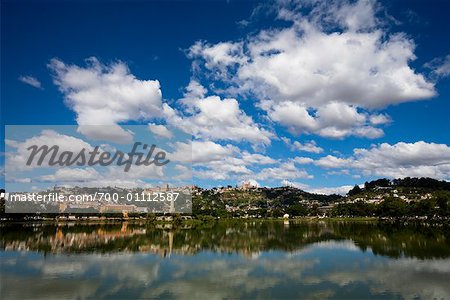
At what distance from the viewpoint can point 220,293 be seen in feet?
84.2

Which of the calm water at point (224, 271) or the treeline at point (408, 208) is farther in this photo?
the treeline at point (408, 208)

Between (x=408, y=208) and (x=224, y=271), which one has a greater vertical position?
(x=408, y=208)

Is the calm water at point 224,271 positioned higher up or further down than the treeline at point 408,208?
further down

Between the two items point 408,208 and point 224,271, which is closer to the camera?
point 224,271

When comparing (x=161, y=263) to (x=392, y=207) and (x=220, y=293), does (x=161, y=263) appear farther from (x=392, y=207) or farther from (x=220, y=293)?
(x=392, y=207)

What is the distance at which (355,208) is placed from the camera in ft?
484

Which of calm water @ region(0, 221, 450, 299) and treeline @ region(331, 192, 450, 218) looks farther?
treeline @ region(331, 192, 450, 218)

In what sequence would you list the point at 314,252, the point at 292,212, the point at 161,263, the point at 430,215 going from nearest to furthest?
the point at 161,263 < the point at 314,252 < the point at 430,215 < the point at 292,212

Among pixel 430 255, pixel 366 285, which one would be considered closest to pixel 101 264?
pixel 366 285

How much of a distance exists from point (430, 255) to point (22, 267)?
39190 mm

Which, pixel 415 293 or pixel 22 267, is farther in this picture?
pixel 22 267

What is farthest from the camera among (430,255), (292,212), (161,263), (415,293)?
(292,212)

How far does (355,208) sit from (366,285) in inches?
4975

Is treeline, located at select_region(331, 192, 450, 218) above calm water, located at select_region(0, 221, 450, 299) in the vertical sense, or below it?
above
